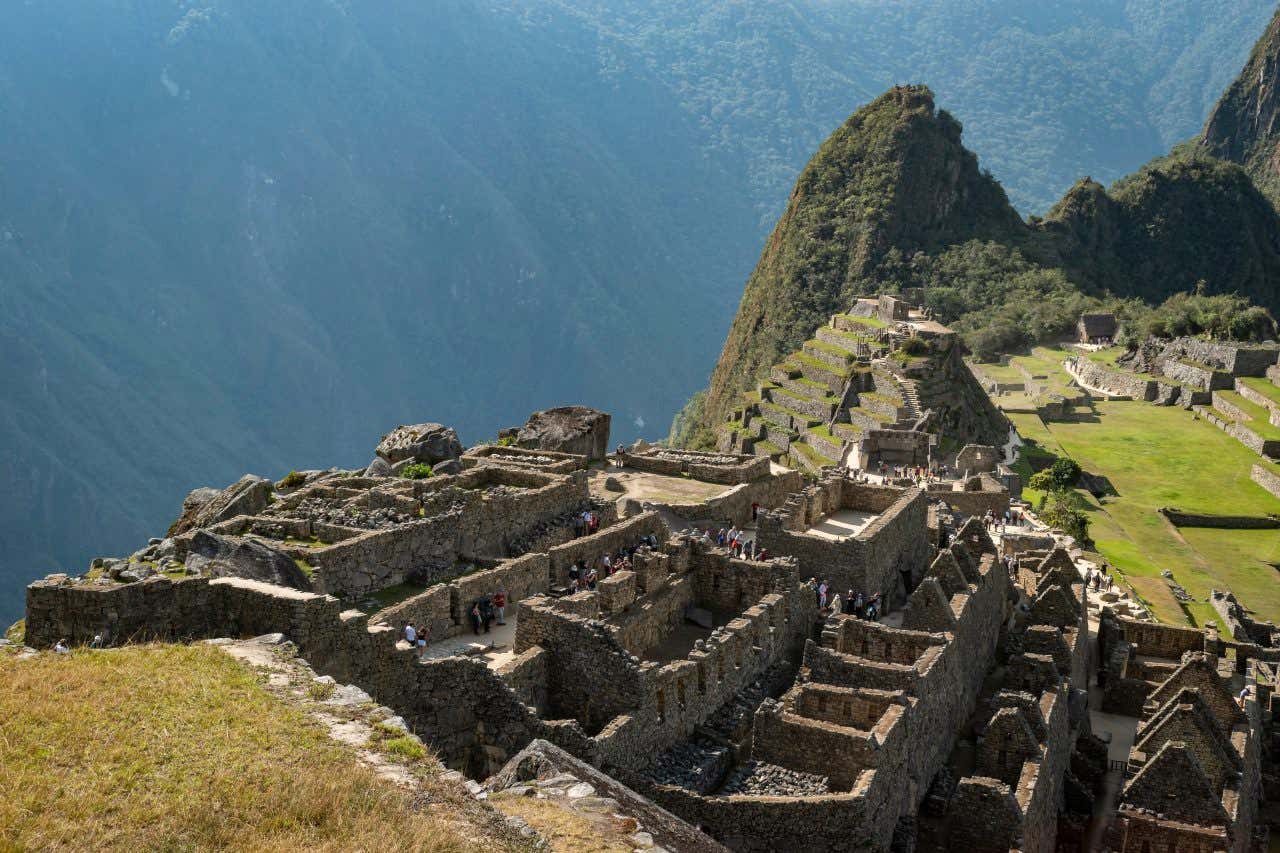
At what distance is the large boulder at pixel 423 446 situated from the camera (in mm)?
28500

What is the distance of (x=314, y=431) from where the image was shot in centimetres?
9162

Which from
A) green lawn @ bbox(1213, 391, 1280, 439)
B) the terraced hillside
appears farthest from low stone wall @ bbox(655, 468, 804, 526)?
green lawn @ bbox(1213, 391, 1280, 439)

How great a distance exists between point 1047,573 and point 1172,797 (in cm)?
805

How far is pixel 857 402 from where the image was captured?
67.3 m

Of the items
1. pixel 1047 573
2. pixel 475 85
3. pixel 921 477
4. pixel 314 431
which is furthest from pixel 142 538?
pixel 475 85

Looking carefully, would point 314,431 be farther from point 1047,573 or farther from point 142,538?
point 1047,573

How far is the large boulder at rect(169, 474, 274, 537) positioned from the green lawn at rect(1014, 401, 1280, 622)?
26.4 meters

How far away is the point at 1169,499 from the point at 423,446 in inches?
1972

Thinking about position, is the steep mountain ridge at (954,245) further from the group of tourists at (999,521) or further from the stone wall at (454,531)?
the stone wall at (454,531)

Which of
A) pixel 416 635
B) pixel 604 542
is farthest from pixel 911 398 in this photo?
pixel 416 635

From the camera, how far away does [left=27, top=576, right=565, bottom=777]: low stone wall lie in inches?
502

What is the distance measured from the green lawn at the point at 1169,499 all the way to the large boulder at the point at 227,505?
26.4 m

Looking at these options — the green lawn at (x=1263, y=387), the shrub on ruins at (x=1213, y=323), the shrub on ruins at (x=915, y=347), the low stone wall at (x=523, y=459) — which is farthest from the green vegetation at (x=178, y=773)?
the shrub on ruins at (x=1213, y=323)

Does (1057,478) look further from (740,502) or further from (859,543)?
(859,543)
